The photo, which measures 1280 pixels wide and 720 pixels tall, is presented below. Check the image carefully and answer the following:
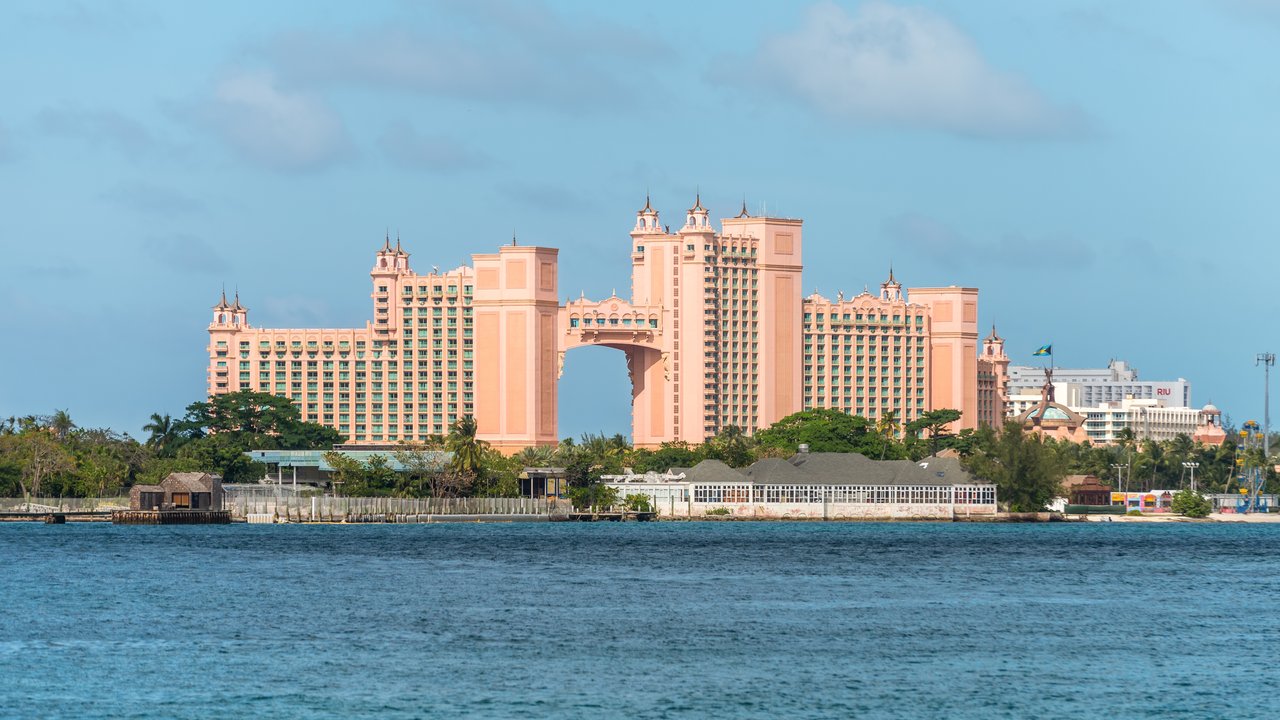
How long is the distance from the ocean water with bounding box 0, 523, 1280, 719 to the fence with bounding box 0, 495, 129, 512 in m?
38.0

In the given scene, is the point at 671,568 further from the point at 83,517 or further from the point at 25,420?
the point at 25,420

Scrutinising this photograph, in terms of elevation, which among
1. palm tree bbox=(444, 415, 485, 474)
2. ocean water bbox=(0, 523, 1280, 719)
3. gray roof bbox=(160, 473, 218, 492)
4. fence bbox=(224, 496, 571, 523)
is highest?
palm tree bbox=(444, 415, 485, 474)

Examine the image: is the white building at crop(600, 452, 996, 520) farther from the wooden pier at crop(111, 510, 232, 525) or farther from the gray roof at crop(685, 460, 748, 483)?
the wooden pier at crop(111, 510, 232, 525)

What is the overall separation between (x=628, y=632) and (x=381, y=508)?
99657 mm

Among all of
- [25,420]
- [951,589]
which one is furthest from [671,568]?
[25,420]

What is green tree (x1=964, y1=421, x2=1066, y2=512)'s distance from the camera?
606ft

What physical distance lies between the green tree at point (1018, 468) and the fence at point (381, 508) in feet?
122

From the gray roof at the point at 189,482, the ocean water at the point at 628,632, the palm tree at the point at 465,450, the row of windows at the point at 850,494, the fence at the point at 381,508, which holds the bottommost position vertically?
the ocean water at the point at 628,632

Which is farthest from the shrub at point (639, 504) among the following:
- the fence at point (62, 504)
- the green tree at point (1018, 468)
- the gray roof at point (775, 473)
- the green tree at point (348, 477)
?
the fence at point (62, 504)

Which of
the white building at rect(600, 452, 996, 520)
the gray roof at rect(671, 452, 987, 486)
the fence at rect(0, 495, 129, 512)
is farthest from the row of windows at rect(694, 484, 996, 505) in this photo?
the fence at rect(0, 495, 129, 512)

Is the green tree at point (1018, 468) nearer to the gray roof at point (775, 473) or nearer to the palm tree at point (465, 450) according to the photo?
the gray roof at point (775, 473)

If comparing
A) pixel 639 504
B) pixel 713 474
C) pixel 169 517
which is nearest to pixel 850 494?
pixel 713 474

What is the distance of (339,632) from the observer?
74.6 metres

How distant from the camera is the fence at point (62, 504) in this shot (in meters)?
167
